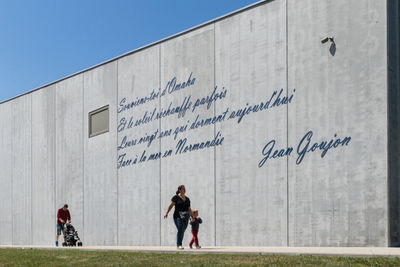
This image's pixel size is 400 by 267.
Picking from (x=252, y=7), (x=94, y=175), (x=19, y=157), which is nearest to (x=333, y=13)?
(x=252, y=7)

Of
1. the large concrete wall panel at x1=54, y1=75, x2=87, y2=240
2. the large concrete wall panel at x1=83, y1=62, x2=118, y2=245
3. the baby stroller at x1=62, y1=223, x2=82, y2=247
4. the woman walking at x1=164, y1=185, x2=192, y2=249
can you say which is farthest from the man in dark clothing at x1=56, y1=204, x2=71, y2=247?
the woman walking at x1=164, y1=185, x2=192, y2=249

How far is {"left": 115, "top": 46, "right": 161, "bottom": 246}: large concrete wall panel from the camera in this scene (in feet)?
60.4

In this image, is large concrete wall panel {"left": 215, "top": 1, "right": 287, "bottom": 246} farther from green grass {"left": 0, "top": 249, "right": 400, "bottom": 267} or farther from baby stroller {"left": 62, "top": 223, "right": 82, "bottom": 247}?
baby stroller {"left": 62, "top": 223, "right": 82, "bottom": 247}

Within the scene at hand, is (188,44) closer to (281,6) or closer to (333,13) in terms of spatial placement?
(281,6)

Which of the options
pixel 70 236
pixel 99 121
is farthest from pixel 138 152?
pixel 70 236

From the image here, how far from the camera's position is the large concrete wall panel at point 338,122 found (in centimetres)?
1305

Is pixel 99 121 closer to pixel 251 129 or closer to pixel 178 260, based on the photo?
pixel 251 129

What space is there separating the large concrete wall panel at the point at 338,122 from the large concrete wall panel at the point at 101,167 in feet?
24.4

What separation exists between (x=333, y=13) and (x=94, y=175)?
10.4 meters

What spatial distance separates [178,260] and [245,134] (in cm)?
608

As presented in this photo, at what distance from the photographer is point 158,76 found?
18.5m

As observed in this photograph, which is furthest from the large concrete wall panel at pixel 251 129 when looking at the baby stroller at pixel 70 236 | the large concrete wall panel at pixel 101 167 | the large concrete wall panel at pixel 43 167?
the large concrete wall panel at pixel 43 167

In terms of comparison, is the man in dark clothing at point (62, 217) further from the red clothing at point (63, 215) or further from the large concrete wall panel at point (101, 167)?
the large concrete wall panel at point (101, 167)

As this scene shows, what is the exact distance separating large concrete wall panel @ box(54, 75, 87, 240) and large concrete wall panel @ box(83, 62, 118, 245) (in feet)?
1.20
